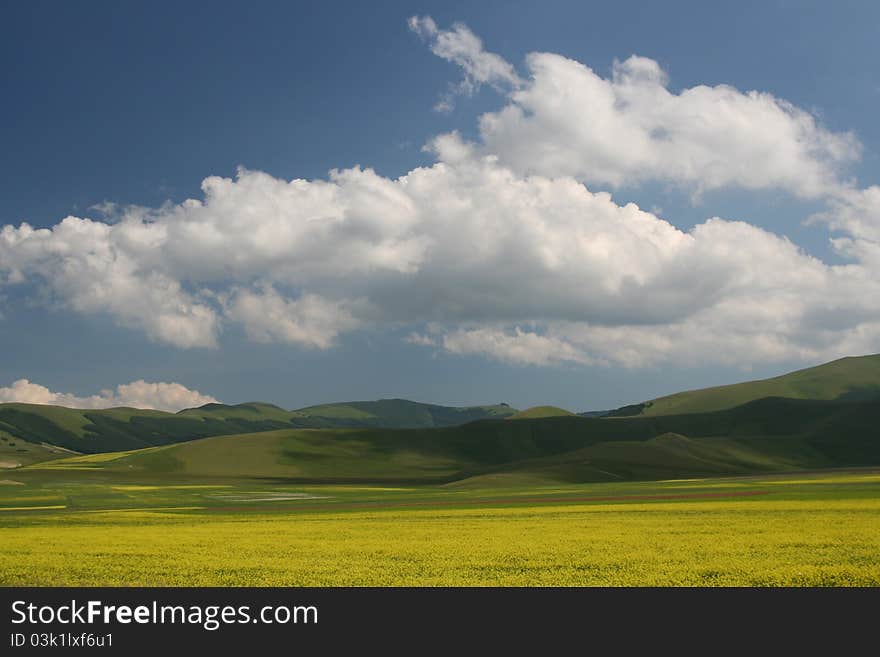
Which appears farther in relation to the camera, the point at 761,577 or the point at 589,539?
the point at 589,539

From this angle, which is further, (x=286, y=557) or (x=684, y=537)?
(x=684, y=537)

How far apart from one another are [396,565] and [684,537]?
19784 millimetres

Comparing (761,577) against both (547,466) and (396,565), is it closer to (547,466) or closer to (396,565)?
(396,565)

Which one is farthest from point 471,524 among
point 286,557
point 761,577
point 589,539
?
point 761,577
